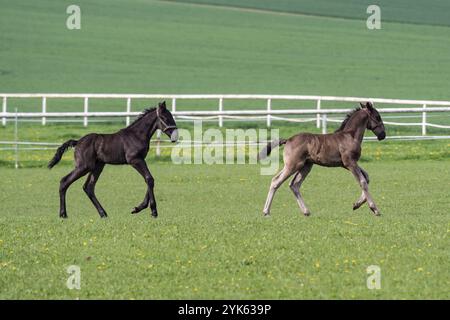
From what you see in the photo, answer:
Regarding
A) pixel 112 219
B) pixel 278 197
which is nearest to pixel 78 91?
pixel 278 197

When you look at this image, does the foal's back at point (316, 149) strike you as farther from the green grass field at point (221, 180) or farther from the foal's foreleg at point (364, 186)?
the green grass field at point (221, 180)

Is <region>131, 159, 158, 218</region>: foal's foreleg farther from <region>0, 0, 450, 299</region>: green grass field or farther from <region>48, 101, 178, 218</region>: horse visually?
<region>0, 0, 450, 299</region>: green grass field

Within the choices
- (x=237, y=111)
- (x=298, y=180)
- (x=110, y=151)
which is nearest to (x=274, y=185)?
(x=298, y=180)

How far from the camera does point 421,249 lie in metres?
13.3

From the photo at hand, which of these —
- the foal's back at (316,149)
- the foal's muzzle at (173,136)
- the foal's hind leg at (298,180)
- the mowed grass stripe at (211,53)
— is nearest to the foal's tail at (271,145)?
the foal's back at (316,149)

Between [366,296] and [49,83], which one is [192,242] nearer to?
[366,296]

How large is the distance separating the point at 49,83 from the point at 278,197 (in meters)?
28.4

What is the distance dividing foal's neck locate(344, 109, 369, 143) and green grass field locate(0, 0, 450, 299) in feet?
3.71

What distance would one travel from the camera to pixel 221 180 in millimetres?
24703

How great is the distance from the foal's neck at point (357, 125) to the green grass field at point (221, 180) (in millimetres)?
1129

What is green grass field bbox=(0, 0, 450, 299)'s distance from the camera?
12.2m

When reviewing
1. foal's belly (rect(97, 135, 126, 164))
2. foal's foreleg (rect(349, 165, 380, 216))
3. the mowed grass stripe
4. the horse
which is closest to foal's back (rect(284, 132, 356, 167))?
foal's foreleg (rect(349, 165, 380, 216))

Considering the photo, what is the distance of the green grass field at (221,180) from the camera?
1218 cm

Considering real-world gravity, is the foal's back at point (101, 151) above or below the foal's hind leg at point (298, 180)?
above
